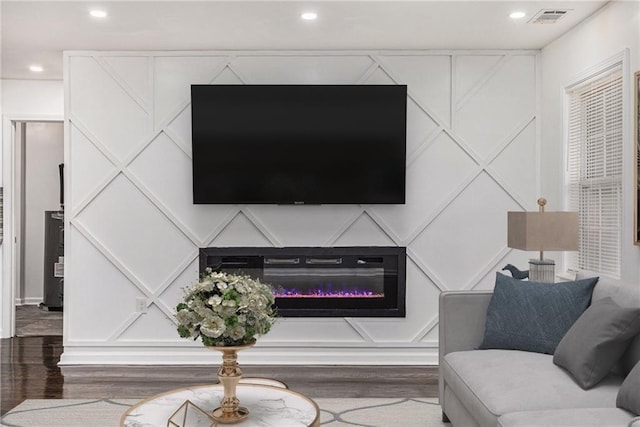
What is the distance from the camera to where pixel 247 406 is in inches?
100

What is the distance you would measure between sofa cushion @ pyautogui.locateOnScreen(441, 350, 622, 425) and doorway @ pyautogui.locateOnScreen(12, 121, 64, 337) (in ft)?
20.5

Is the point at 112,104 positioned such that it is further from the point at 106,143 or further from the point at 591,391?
the point at 591,391

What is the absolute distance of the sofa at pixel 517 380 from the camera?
7.57ft

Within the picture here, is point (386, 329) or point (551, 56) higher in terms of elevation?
point (551, 56)

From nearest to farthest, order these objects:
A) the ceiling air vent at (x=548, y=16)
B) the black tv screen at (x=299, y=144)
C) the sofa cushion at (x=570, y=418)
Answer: the sofa cushion at (x=570, y=418), the ceiling air vent at (x=548, y=16), the black tv screen at (x=299, y=144)

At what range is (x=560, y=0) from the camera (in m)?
3.87

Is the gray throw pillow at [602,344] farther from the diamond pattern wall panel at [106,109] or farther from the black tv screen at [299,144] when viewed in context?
the diamond pattern wall panel at [106,109]

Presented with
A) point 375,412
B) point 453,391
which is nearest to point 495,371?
point 453,391

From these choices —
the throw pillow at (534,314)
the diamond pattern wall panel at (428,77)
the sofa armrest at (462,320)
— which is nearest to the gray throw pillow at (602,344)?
the throw pillow at (534,314)

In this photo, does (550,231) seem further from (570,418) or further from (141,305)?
(141,305)

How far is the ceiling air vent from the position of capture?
4.05m

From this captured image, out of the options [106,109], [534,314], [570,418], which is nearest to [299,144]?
[106,109]

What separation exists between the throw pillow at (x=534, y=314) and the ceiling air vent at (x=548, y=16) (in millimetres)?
1855

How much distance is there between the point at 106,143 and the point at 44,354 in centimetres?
193
